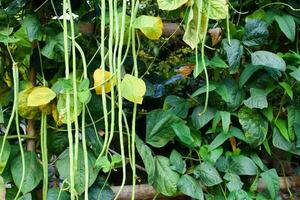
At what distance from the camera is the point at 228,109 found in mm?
979

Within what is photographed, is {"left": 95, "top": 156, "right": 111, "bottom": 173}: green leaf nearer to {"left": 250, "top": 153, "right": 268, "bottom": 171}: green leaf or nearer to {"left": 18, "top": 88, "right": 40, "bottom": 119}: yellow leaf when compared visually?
{"left": 18, "top": 88, "right": 40, "bottom": 119}: yellow leaf

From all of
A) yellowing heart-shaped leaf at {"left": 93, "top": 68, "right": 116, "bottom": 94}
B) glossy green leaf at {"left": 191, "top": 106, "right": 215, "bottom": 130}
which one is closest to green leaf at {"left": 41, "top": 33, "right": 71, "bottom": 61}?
yellowing heart-shaped leaf at {"left": 93, "top": 68, "right": 116, "bottom": 94}

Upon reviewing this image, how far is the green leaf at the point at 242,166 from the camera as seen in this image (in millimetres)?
964

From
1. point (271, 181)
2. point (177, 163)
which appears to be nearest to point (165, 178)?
point (177, 163)

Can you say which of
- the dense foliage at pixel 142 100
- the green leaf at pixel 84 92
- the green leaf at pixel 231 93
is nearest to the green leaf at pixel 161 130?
the dense foliage at pixel 142 100

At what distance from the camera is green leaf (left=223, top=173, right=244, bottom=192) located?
0.93 metres

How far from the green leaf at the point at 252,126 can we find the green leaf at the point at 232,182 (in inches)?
3.4

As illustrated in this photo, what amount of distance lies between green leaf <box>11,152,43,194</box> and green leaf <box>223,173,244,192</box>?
391mm

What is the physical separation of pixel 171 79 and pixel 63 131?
15.8 inches

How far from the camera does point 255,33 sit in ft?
3.13

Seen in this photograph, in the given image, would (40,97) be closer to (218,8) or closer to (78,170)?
(78,170)

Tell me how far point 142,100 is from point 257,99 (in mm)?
263

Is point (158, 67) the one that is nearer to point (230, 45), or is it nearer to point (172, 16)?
point (172, 16)

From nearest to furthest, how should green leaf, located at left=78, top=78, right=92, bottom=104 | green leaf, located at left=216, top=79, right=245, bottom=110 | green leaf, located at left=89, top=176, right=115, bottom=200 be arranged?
green leaf, located at left=78, top=78, right=92, bottom=104
green leaf, located at left=89, top=176, right=115, bottom=200
green leaf, located at left=216, top=79, right=245, bottom=110
